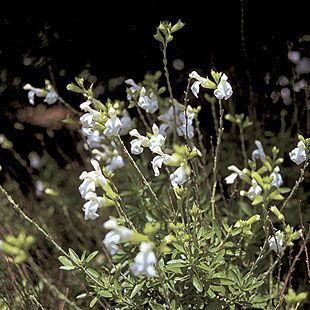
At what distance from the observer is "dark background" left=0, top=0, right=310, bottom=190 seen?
3.60 meters

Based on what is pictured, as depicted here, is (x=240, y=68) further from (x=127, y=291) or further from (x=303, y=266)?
(x=127, y=291)

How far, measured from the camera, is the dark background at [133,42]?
11.8ft

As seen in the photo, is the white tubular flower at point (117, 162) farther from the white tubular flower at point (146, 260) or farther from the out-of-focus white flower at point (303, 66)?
the out-of-focus white flower at point (303, 66)

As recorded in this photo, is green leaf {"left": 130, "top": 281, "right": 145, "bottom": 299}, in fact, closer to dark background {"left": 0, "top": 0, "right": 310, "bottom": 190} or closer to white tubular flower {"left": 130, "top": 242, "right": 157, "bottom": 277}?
white tubular flower {"left": 130, "top": 242, "right": 157, "bottom": 277}

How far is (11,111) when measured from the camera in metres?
4.12

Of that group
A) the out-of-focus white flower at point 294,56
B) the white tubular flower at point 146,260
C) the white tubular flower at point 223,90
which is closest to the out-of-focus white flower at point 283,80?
the out-of-focus white flower at point 294,56

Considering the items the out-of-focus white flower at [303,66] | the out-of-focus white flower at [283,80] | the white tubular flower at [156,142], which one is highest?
the white tubular flower at [156,142]

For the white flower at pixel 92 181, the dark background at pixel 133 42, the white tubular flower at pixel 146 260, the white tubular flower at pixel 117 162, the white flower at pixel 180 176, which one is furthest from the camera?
the dark background at pixel 133 42

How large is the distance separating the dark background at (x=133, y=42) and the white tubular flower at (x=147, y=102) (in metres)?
1.19

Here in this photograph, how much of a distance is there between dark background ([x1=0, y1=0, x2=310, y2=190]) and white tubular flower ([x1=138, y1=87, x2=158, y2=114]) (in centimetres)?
119

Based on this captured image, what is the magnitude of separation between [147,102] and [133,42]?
59.6 inches

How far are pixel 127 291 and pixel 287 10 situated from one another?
76.8 inches

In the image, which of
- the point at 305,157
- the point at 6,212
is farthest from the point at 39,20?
the point at 305,157

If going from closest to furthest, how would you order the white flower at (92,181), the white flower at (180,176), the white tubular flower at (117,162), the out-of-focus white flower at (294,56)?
the white flower at (180,176)
the white flower at (92,181)
the white tubular flower at (117,162)
the out-of-focus white flower at (294,56)
